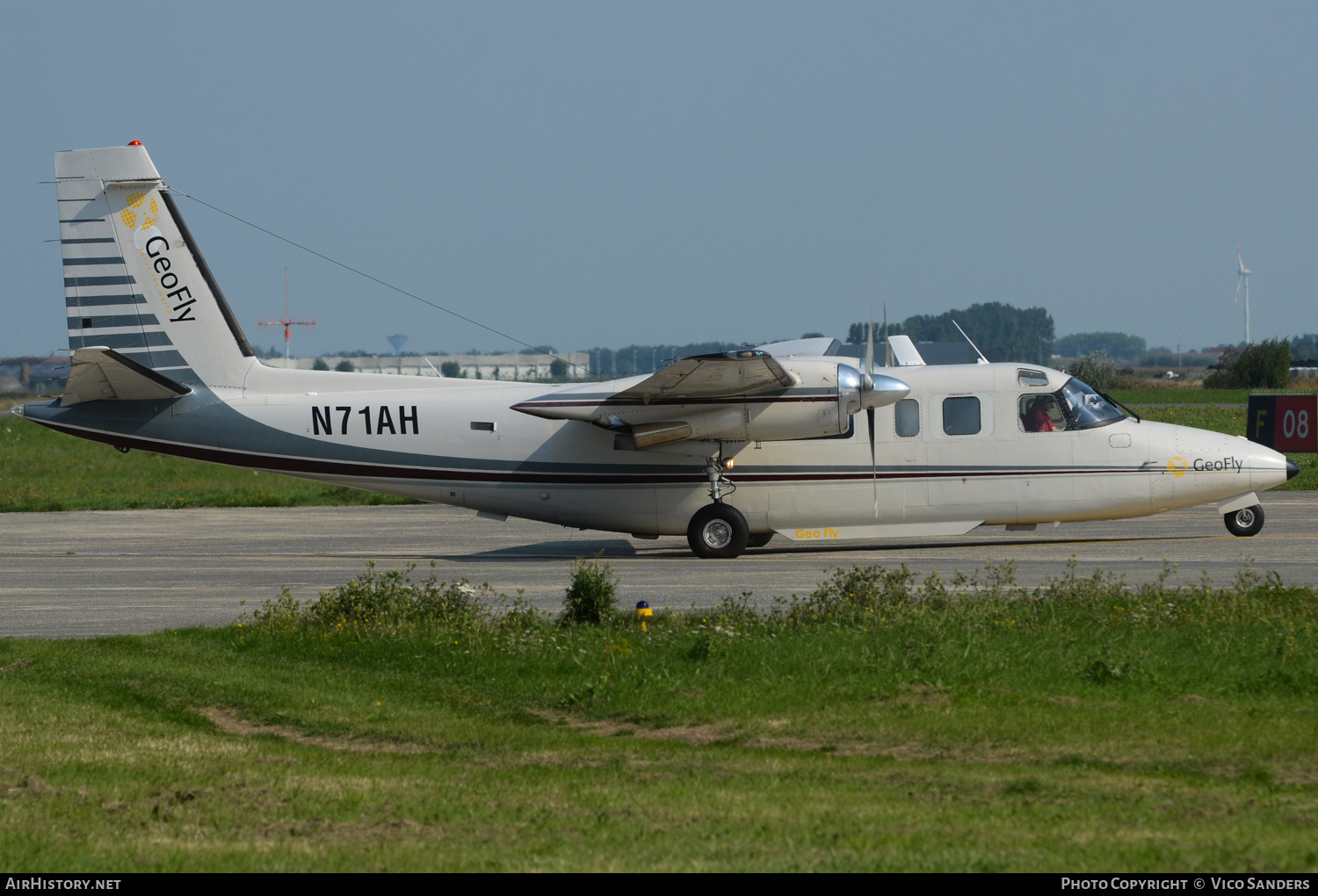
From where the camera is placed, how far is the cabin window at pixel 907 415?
64.8 ft

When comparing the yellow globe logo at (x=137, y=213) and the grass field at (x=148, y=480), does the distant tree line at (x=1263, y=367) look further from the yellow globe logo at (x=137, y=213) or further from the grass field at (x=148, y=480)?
the yellow globe logo at (x=137, y=213)

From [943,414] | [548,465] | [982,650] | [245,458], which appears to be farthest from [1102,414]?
[245,458]

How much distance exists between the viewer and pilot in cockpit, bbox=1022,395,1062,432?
19688 millimetres

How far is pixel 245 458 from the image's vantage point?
20.5 metres

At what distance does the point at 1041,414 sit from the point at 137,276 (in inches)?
592

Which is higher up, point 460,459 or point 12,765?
point 460,459

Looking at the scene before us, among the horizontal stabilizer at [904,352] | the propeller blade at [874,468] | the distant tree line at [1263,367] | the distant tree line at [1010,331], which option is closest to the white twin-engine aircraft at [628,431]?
the propeller blade at [874,468]

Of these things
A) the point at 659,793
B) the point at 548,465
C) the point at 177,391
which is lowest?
the point at 659,793

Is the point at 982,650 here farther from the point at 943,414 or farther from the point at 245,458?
the point at 245,458

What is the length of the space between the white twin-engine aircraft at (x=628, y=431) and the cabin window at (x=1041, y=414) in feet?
0.10

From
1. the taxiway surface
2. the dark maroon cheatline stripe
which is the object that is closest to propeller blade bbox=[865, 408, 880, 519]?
the dark maroon cheatline stripe

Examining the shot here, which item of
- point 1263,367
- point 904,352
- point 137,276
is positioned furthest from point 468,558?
point 1263,367

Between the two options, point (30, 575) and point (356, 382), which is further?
point (356, 382)

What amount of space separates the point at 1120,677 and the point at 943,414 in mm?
10302
